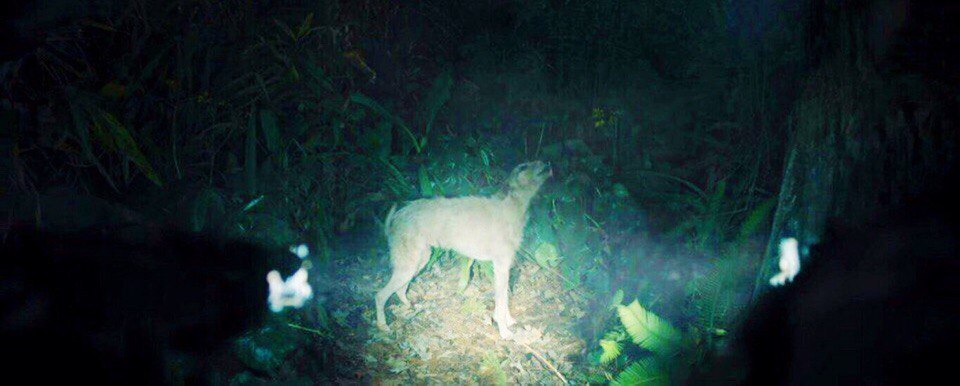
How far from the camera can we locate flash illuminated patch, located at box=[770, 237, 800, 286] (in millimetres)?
2730

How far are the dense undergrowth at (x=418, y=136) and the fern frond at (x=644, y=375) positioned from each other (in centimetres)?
2

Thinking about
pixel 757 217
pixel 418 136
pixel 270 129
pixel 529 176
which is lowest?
pixel 757 217

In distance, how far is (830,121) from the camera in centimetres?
259

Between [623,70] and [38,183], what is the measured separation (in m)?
4.74

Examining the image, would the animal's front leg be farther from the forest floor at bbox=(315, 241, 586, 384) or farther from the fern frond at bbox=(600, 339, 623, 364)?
the fern frond at bbox=(600, 339, 623, 364)

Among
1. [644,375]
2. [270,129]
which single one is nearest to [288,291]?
[270,129]

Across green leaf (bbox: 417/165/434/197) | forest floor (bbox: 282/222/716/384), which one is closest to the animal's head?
green leaf (bbox: 417/165/434/197)

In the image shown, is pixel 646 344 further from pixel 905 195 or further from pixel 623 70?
pixel 623 70

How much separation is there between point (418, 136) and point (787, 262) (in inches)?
127

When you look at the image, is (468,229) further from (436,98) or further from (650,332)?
(436,98)

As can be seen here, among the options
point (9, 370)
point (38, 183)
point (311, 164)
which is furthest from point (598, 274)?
point (38, 183)

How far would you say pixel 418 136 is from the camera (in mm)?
4848

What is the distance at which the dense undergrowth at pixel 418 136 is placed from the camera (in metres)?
3.42

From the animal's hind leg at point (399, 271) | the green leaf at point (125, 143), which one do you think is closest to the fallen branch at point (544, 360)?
the animal's hind leg at point (399, 271)
